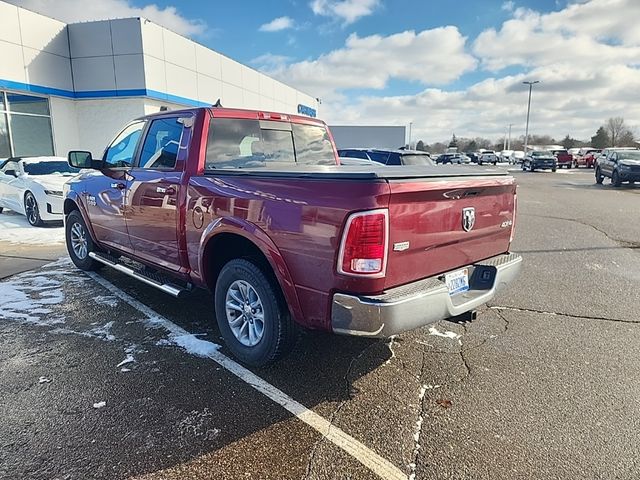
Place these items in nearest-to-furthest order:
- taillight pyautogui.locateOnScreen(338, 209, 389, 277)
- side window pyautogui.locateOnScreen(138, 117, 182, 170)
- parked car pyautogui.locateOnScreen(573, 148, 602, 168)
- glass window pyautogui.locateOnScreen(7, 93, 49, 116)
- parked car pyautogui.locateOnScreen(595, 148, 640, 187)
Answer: taillight pyautogui.locateOnScreen(338, 209, 389, 277) → side window pyautogui.locateOnScreen(138, 117, 182, 170) → glass window pyautogui.locateOnScreen(7, 93, 49, 116) → parked car pyautogui.locateOnScreen(595, 148, 640, 187) → parked car pyautogui.locateOnScreen(573, 148, 602, 168)

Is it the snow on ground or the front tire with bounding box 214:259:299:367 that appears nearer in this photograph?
the front tire with bounding box 214:259:299:367

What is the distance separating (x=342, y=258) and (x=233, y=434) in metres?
1.25

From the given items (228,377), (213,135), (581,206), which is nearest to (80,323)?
(228,377)

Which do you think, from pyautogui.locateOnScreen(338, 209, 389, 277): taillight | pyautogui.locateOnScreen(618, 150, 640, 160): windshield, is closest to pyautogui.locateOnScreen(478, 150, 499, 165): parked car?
pyautogui.locateOnScreen(618, 150, 640, 160): windshield

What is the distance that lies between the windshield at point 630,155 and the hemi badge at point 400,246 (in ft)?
76.2

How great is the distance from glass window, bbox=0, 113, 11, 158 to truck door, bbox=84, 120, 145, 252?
15.2m

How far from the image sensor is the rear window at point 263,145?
4.03 meters

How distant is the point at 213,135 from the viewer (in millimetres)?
4012

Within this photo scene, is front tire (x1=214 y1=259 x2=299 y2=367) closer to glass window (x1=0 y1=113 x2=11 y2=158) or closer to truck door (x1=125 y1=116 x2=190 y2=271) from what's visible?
truck door (x1=125 y1=116 x2=190 y2=271)

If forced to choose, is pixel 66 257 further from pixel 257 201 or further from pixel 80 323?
pixel 257 201

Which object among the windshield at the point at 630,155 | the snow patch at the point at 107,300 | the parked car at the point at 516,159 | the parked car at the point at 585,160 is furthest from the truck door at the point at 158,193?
the parked car at the point at 516,159

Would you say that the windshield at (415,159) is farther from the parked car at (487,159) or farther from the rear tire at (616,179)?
the parked car at (487,159)

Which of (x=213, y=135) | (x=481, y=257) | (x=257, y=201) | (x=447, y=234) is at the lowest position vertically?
(x=481, y=257)

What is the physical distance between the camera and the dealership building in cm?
1722
